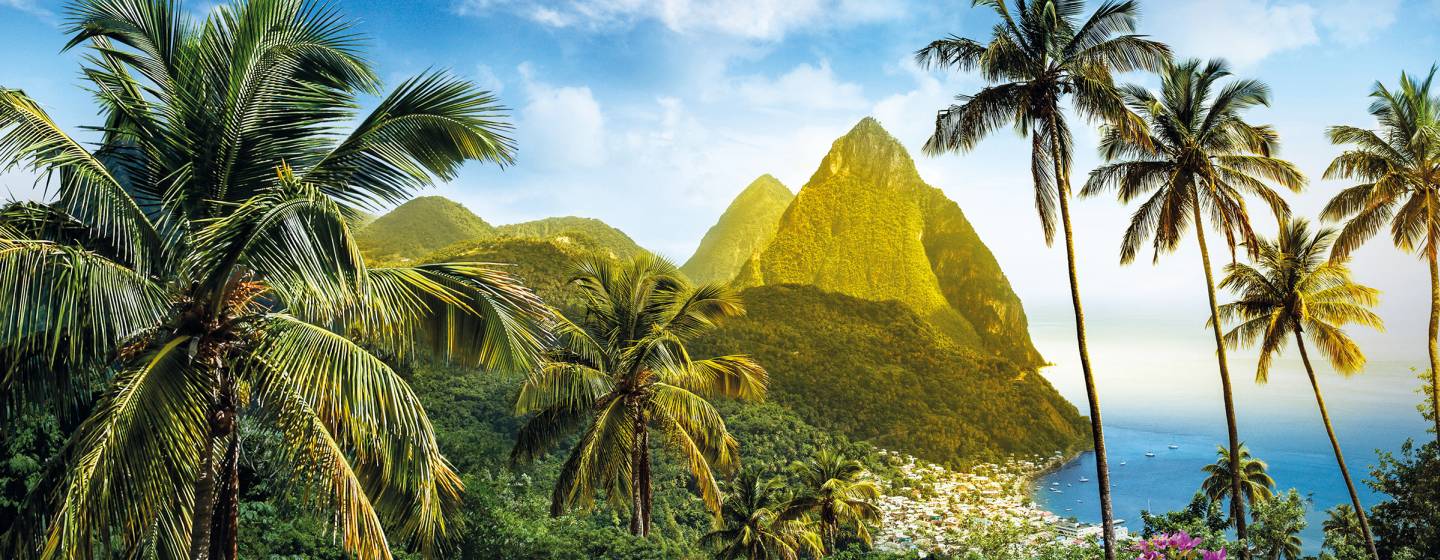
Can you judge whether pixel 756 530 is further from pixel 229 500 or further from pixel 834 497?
pixel 229 500

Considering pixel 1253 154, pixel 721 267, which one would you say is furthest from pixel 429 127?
pixel 721 267

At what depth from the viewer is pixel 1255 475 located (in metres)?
26.5

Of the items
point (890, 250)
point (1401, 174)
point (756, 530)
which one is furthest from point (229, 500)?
point (890, 250)

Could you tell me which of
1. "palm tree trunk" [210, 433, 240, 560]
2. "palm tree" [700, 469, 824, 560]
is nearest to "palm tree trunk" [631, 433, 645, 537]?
"palm tree" [700, 469, 824, 560]

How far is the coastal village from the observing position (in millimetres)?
31344

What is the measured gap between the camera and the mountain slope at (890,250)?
10369cm

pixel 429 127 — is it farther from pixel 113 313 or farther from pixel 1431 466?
pixel 1431 466

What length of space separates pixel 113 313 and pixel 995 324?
112867mm

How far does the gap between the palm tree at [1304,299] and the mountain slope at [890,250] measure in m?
84.1

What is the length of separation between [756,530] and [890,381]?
1785 inches

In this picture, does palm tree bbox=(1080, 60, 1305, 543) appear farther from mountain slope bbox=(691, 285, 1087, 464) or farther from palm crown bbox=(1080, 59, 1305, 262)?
mountain slope bbox=(691, 285, 1087, 464)

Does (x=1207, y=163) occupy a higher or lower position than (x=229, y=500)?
higher

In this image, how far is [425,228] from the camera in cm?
7844

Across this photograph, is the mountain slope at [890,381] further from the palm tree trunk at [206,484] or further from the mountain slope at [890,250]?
the palm tree trunk at [206,484]
